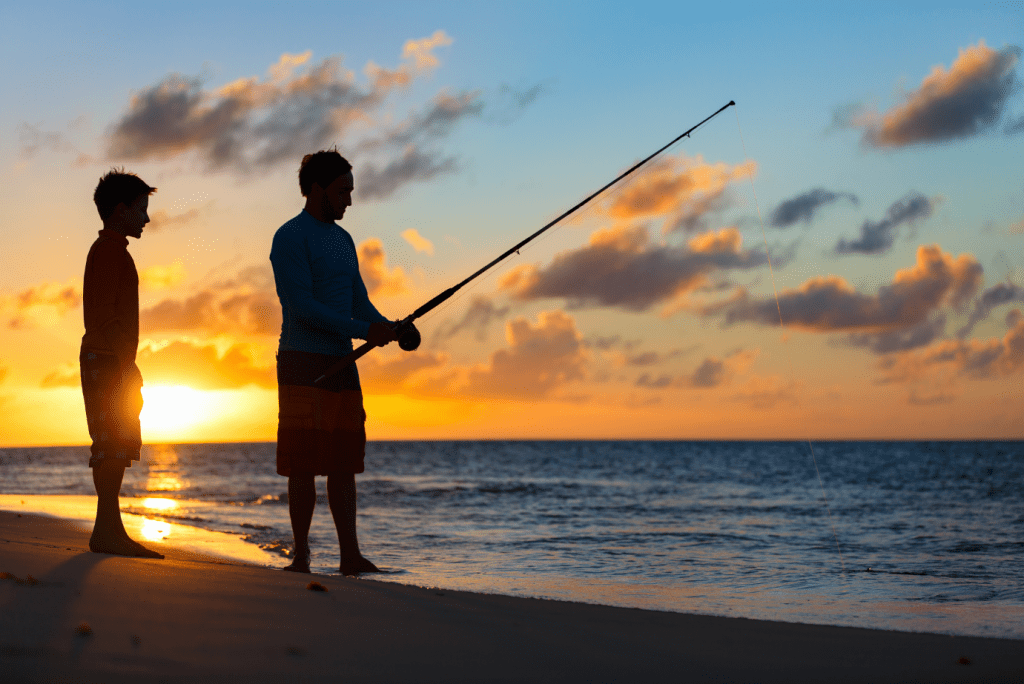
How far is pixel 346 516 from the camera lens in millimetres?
4098

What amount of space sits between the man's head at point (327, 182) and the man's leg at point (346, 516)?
1.26 m

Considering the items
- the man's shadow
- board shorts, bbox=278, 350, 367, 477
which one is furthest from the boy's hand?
the man's shadow

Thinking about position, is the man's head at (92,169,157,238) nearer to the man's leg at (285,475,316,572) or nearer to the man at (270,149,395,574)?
the man at (270,149,395,574)

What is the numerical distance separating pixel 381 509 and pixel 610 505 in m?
4.92

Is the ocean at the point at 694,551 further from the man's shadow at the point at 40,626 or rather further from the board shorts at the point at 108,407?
the man's shadow at the point at 40,626

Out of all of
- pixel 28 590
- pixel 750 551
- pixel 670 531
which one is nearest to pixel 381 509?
pixel 670 531

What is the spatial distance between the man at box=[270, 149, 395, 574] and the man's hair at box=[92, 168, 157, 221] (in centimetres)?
67

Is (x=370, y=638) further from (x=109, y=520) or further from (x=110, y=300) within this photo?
(x=110, y=300)

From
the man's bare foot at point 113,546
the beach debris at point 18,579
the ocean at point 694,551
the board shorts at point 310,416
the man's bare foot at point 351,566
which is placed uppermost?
the board shorts at point 310,416

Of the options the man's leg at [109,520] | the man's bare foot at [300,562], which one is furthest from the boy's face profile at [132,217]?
the man's bare foot at [300,562]

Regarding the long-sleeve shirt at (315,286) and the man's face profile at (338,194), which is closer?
the long-sleeve shirt at (315,286)

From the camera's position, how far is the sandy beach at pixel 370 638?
2.04 metres

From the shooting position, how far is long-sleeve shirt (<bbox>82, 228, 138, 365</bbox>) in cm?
370

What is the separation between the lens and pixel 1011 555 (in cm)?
976
